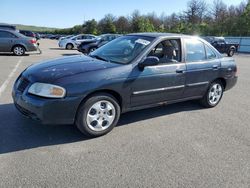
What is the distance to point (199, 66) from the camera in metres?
5.36

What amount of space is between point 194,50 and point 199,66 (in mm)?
344

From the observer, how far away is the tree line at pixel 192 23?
4319 cm

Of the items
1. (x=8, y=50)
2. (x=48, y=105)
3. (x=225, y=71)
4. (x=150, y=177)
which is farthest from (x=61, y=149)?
(x=8, y=50)

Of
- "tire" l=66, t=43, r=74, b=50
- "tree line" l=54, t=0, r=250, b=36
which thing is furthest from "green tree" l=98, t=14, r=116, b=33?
"tire" l=66, t=43, r=74, b=50

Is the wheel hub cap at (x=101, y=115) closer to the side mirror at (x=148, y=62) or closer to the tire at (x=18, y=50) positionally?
the side mirror at (x=148, y=62)

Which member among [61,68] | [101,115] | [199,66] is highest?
[61,68]

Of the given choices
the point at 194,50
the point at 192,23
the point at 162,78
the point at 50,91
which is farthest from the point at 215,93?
the point at 192,23

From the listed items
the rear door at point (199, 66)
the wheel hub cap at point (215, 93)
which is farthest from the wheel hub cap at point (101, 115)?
the wheel hub cap at point (215, 93)

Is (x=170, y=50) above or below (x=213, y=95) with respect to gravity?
above

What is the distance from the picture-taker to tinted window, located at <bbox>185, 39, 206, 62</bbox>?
5.28 metres

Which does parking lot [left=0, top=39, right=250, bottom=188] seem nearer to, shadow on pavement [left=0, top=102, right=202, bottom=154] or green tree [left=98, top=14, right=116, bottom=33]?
shadow on pavement [left=0, top=102, right=202, bottom=154]

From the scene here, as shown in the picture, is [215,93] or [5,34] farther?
[5,34]

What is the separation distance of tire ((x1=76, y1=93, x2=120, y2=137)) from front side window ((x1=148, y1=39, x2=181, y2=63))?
148 cm

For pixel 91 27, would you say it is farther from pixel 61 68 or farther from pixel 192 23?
pixel 61 68
